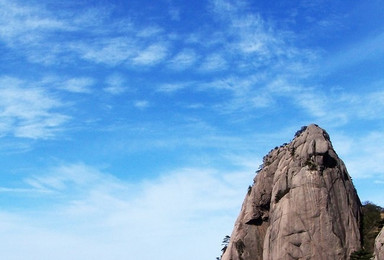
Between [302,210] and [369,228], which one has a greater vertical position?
[302,210]

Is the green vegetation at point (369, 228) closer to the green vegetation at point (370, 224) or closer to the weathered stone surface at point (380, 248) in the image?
the green vegetation at point (370, 224)

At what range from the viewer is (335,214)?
92.7 metres

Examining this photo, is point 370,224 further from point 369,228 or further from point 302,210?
point 302,210

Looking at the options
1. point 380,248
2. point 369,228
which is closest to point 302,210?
point 369,228

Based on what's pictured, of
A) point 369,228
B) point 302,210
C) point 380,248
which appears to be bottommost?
point 380,248

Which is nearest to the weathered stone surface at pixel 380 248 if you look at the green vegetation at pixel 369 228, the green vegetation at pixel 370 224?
the green vegetation at pixel 369 228

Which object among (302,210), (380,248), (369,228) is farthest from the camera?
(369,228)

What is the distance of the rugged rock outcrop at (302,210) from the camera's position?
91312 mm

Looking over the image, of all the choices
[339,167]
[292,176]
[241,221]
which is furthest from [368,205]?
[241,221]

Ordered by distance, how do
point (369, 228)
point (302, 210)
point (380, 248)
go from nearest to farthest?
point (380, 248), point (302, 210), point (369, 228)

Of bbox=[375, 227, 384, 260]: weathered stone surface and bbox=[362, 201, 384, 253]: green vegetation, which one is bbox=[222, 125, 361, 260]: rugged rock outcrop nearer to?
bbox=[362, 201, 384, 253]: green vegetation

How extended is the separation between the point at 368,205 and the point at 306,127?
2039 cm

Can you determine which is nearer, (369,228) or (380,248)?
(380,248)

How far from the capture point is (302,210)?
94.2m
